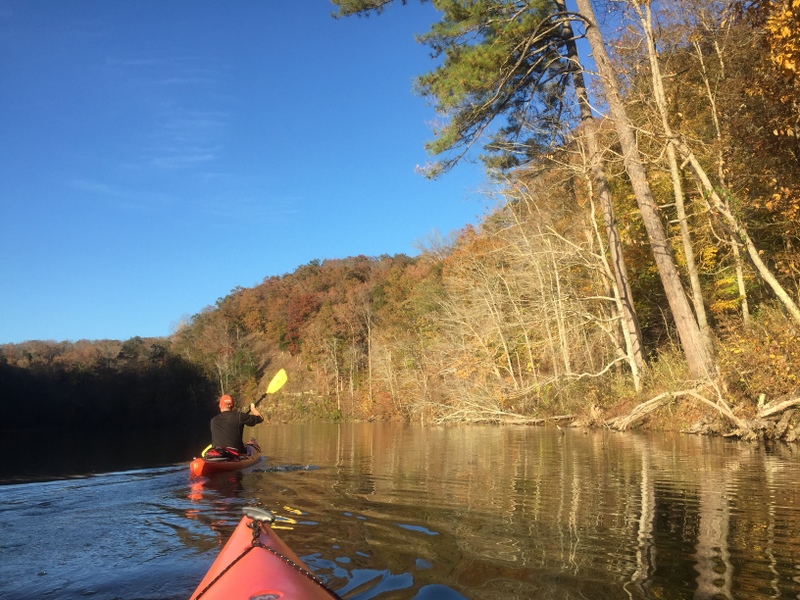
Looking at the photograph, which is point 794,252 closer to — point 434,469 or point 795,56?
point 795,56

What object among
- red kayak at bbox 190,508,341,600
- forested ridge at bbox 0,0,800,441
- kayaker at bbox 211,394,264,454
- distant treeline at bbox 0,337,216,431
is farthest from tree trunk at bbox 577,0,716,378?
distant treeline at bbox 0,337,216,431

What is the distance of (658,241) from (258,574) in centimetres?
1281

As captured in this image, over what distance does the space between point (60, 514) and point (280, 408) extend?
41664 millimetres

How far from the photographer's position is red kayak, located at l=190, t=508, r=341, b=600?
260 centimetres

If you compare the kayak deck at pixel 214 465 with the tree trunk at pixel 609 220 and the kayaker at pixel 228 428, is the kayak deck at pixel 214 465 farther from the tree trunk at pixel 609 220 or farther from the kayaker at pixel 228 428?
the tree trunk at pixel 609 220

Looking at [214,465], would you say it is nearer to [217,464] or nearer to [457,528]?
[217,464]

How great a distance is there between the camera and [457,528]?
491 centimetres

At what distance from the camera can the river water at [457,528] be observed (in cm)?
354

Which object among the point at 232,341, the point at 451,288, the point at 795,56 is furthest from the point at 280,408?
the point at 795,56

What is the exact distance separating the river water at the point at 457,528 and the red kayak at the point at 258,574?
702mm

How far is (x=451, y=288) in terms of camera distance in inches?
Result: 1156

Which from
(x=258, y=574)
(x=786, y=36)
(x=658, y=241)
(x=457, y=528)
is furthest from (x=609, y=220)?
(x=258, y=574)

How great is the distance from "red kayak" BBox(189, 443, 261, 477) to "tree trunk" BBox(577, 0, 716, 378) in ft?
29.4

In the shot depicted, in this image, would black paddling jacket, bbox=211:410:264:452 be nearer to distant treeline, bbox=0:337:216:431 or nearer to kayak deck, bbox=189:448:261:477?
kayak deck, bbox=189:448:261:477
